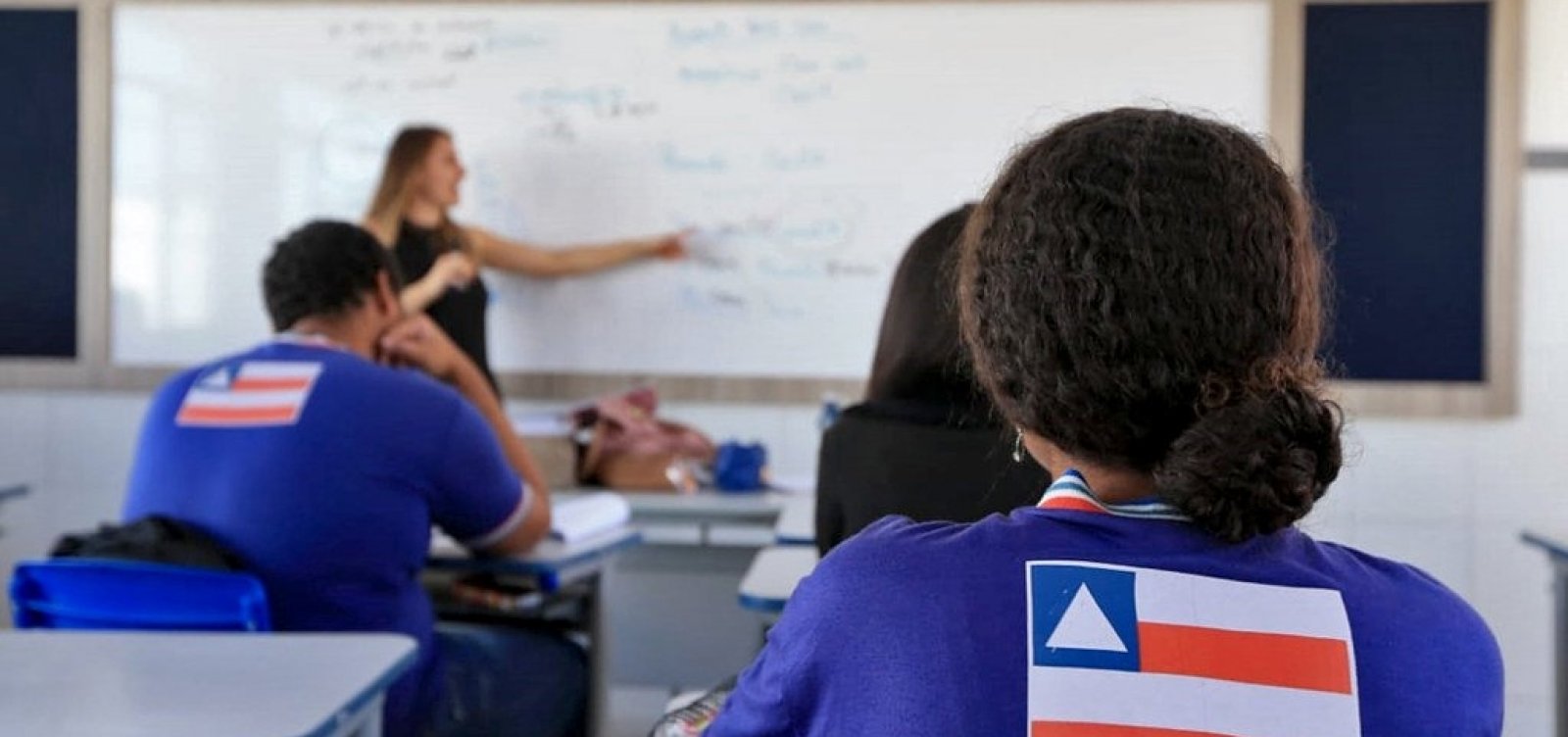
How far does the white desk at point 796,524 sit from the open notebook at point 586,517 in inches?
12.5

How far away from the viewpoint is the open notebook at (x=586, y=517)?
2705 mm

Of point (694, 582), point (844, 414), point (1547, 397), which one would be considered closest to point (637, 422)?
point (694, 582)

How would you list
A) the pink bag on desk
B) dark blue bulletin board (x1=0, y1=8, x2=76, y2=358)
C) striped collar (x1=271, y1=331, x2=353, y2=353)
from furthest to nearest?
dark blue bulletin board (x1=0, y1=8, x2=76, y2=358)
the pink bag on desk
striped collar (x1=271, y1=331, x2=353, y2=353)

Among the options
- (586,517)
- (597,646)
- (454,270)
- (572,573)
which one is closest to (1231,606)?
(572,573)

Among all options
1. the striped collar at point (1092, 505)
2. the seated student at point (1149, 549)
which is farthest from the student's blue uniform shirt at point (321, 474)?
the striped collar at point (1092, 505)

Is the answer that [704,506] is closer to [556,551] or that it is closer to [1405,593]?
[556,551]

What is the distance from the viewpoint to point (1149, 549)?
2.87 feet

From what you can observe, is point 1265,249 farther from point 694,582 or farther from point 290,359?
point 694,582

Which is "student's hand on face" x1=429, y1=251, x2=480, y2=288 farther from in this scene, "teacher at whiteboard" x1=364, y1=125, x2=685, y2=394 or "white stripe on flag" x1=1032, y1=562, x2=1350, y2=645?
"white stripe on flag" x1=1032, y1=562, x2=1350, y2=645

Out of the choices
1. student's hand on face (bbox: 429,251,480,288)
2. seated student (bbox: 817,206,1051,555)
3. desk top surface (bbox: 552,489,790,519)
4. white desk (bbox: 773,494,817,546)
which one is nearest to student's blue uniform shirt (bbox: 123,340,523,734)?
white desk (bbox: 773,494,817,546)

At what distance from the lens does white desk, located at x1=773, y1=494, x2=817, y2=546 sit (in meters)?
2.75

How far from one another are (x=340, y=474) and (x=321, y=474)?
3 cm

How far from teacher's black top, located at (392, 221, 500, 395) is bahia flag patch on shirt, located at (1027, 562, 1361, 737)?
138 inches

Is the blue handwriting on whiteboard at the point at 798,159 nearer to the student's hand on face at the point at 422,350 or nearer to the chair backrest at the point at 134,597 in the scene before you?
the student's hand on face at the point at 422,350
